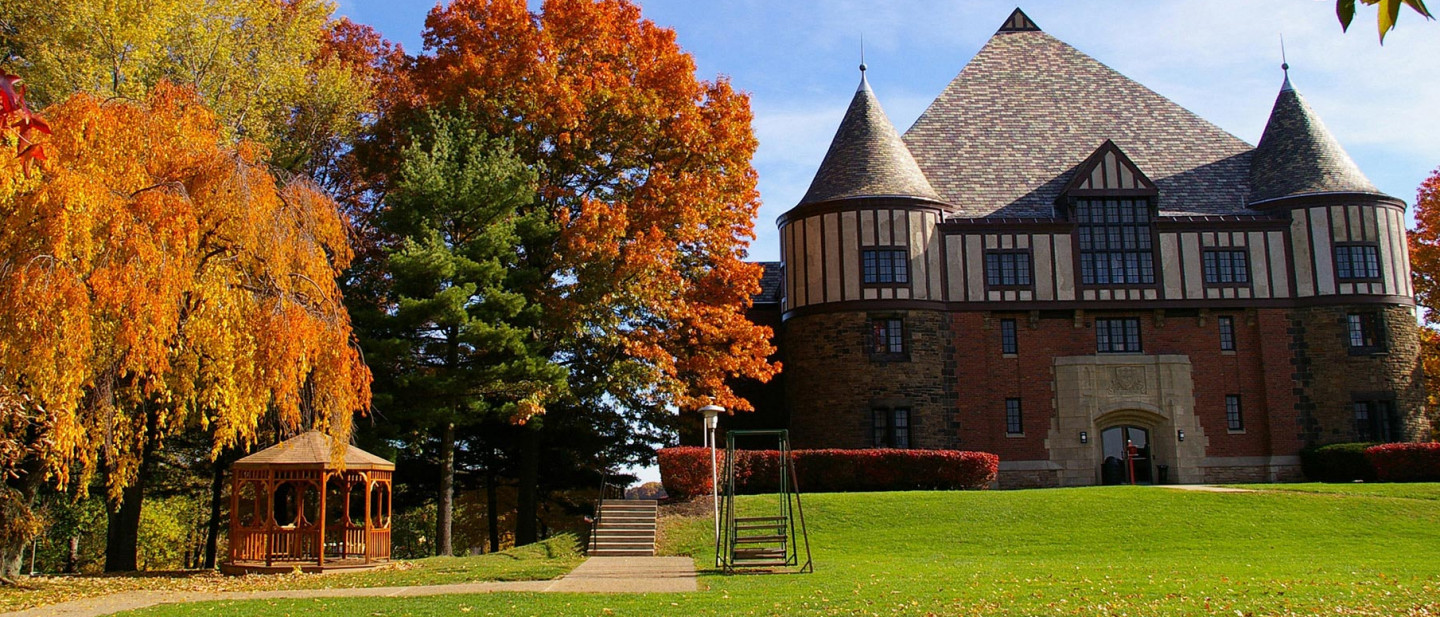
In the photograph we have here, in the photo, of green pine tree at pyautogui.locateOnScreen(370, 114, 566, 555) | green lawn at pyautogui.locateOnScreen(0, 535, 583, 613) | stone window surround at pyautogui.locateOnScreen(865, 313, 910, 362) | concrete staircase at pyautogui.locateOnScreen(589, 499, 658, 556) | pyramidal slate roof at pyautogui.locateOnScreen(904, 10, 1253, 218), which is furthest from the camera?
pyramidal slate roof at pyautogui.locateOnScreen(904, 10, 1253, 218)

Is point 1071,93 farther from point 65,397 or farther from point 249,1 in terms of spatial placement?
point 65,397

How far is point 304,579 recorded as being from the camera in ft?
59.9

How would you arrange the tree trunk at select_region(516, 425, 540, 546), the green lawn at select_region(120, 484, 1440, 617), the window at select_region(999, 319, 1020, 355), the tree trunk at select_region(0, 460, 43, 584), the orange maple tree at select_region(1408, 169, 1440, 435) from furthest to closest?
the orange maple tree at select_region(1408, 169, 1440, 435), the window at select_region(999, 319, 1020, 355), the tree trunk at select_region(516, 425, 540, 546), the tree trunk at select_region(0, 460, 43, 584), the green lawn at select_region(120, 484, 1440, 617)

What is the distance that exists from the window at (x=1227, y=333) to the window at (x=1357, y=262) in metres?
2.95

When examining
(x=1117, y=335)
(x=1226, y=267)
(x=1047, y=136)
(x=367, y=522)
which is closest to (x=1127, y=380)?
(x=1117, y=335)

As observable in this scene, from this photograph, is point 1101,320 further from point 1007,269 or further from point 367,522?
Answer: point 367,522

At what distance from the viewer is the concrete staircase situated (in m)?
21.9

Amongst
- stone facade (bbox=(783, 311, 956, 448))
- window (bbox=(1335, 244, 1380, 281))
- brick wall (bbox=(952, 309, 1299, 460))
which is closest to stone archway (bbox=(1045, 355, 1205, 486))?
brick wall (bbox=(952, 309, 1299, 460))

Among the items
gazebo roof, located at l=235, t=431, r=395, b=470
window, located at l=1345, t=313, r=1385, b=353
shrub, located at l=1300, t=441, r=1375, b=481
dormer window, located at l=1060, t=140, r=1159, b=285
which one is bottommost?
shrub, located at l=1300, t=441, r=1375, b=481

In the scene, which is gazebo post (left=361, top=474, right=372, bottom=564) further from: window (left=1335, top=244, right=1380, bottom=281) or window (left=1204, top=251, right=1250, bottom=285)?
window (left=1335, top=244, right=1380, bottom=281)

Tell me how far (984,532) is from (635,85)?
14.0 m

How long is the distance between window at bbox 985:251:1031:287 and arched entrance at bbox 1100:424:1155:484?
4.76 metres

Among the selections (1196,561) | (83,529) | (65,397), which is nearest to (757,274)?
(1196,561)

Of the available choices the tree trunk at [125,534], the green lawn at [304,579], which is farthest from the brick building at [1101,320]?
the tree trunk at [125,534]
